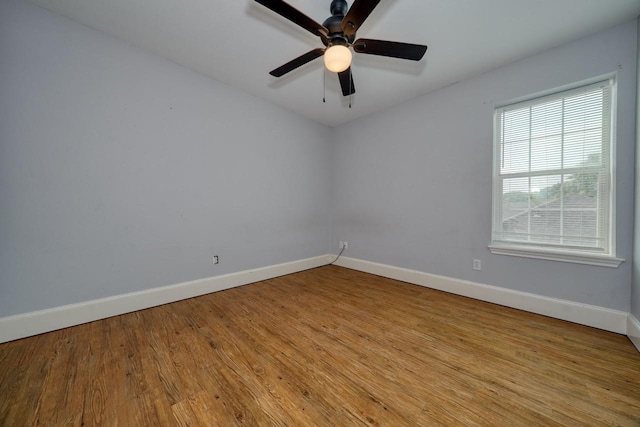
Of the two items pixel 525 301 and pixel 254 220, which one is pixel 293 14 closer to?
pixel 254 220

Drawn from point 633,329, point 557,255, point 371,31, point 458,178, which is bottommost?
point 633,329

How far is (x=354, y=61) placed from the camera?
252 cm

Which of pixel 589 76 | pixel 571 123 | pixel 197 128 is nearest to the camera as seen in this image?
pixel 589 76

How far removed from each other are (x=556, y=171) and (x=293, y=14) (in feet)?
9.28

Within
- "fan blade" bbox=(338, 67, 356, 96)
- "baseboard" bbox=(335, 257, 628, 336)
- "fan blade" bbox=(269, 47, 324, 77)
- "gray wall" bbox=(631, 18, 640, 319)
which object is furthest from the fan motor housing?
"baseboard" bbox=(335, 257, 628, 336)

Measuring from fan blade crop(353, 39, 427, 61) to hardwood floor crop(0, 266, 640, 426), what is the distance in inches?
90.9

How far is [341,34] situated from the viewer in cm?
166

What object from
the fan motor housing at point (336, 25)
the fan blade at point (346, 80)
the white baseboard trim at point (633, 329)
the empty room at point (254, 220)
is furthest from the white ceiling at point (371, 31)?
the white baseboard trim at point (633, 329)

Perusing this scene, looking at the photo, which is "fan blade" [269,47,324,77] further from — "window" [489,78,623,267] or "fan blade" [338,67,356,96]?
"window" [489,78,623,267]

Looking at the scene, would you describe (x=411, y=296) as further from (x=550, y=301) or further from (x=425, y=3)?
(x=425, y=3)

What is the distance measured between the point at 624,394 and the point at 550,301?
1.08 meters

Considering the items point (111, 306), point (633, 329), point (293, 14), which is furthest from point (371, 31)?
point (111, 306)

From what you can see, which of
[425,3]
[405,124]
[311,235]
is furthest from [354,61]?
[311,235]

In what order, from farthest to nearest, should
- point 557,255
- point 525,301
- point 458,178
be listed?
point 458,178 < point 525,301 < point 557,255
